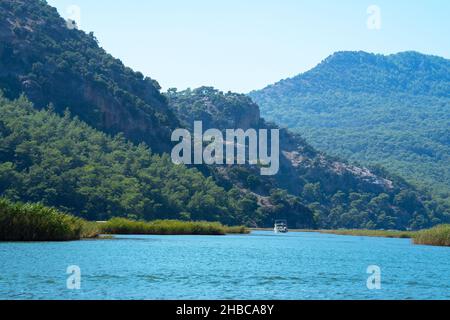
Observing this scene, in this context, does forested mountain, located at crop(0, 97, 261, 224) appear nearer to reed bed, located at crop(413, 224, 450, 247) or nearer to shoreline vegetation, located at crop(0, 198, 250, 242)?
shoreline vegetation, located at crop(0, 198, 250, 242)

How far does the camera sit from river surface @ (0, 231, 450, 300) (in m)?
51.7

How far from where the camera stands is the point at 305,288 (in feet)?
187

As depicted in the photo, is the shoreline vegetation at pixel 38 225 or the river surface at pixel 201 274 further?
the shoreline vegetation at pixel 38 225

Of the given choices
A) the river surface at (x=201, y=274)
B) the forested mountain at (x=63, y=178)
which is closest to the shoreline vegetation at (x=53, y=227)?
the river surface at (x=201, y=274)

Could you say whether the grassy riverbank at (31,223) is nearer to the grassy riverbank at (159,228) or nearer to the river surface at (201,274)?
the river surface at (201,274)

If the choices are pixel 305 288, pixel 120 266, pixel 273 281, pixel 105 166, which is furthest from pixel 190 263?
pixel 105 166

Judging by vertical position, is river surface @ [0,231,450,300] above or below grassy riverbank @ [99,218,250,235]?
below

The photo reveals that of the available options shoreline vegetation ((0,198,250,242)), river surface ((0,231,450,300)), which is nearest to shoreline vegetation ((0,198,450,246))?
shoreline vegetation ((0,198,250,242))

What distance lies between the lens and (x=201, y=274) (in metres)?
64.6

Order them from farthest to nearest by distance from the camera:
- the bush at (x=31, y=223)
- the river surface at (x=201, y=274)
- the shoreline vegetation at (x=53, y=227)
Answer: the shoreline vegetation at (x=53, y=227) → the bush at (x=31, y=223) → the river surface at (x=201, y=274)

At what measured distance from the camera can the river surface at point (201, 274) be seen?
51656 millimetres

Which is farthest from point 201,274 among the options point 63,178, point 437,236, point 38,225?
point 63,178
